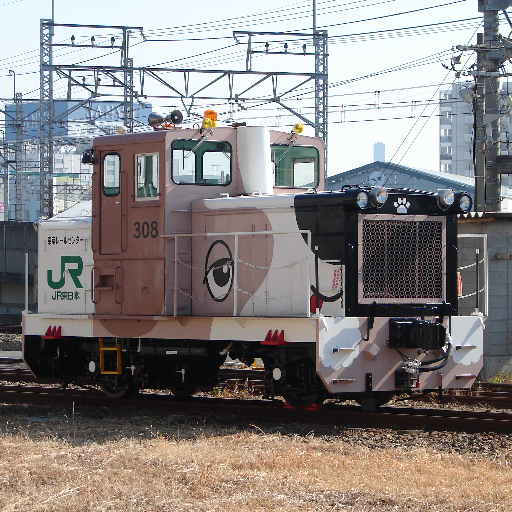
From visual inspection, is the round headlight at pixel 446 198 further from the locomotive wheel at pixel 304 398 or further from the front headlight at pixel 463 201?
the locomotive wheel at pixel 304 398

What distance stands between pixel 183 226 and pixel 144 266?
2.39 ft

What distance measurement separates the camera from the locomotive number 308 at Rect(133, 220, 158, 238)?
Answer: 10.4m

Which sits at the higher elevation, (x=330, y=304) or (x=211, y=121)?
(x=211, y=121)

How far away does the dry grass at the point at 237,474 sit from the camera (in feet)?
19.8

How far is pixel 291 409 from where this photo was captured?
32.6 feet

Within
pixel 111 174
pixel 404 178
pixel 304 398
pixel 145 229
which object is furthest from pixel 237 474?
pixel 404 178

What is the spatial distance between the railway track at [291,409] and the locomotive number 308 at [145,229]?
7.41 feet

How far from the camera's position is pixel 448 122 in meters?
136

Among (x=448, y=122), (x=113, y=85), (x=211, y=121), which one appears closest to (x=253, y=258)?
(x=211, y=121)

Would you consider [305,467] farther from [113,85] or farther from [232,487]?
[113,85]

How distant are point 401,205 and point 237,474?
412 cm

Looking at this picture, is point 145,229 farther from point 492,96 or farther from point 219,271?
point 492,96

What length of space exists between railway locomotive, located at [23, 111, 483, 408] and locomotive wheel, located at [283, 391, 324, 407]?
2cm

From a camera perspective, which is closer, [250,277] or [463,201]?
[463,201]
